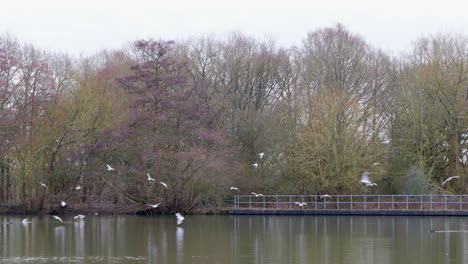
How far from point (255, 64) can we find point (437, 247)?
27.7 m

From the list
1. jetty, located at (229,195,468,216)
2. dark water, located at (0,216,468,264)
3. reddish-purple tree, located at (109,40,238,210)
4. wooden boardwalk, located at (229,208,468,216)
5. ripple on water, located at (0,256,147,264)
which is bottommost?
ripple on water, located at (0,256,147,264)

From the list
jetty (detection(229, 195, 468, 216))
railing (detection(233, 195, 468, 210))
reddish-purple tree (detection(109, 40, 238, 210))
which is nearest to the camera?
jetty (detection(229, 195, 468, 216))

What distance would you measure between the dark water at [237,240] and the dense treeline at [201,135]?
3.98 meters

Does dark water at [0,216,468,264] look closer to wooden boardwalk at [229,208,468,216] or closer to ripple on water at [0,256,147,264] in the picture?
ripple on water at [0,256,147,264]

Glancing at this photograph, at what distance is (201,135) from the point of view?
43.7 m

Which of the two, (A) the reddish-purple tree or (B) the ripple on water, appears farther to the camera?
(A) the reddish-purple tree

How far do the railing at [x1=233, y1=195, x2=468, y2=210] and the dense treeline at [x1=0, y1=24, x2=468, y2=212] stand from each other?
2.14ft

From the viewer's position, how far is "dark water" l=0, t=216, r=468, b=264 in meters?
23.2

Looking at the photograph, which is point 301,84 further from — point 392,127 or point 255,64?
point 392,127

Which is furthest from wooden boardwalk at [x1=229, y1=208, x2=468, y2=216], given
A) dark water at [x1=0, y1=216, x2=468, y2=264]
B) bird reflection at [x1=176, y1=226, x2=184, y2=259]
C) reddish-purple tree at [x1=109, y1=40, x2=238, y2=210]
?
bird reflection at [x1=176, y1=226, x2=184, y2=259]

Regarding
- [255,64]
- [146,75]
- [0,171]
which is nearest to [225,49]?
[255,64]

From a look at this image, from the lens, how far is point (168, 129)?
1748 inches

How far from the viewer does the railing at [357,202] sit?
4175cm

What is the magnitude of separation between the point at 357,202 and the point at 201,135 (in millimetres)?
10028
